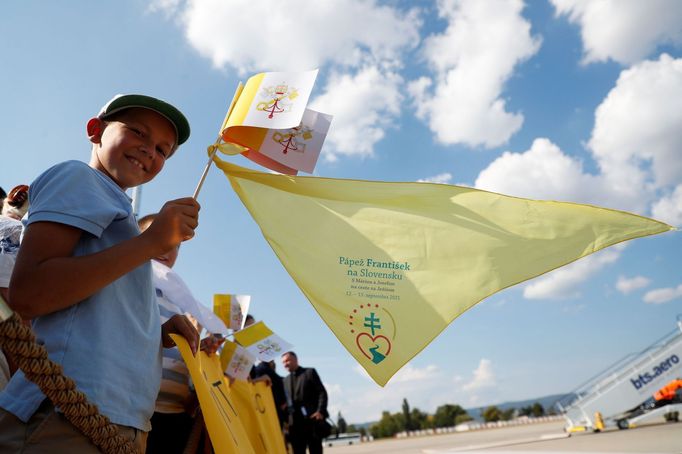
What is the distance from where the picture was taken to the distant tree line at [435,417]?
5838cm

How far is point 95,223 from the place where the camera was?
1.23 metres

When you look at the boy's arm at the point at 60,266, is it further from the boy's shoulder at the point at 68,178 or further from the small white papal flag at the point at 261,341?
the small white papal flag at the point at 261,341

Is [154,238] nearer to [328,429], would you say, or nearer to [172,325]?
[172,325]

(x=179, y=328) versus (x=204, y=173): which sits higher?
(x=204, y=173)

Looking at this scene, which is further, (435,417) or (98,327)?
(435,417)

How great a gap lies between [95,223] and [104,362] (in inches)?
13.9

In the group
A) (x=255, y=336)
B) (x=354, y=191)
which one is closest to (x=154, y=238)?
(x=354, y=191)

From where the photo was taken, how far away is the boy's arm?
1.13 meters

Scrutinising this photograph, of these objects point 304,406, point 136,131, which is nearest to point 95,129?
point 136,131

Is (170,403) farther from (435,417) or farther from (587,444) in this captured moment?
(435,417)

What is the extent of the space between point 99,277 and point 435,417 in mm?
77651

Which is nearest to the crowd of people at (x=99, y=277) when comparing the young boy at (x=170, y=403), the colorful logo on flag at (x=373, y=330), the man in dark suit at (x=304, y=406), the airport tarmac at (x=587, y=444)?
the colorful logo on flag at (x=373, y=330)

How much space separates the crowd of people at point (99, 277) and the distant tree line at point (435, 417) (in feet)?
196

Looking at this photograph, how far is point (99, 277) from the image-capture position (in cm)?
117
